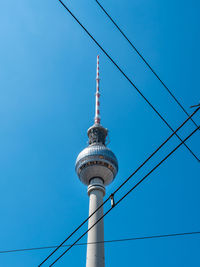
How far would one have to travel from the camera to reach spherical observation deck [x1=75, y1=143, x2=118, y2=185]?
67.4m

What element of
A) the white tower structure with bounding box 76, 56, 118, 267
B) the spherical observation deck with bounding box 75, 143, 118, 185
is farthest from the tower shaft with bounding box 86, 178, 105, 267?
the spherical observation deck with bounding box 75, 143, 118, 185

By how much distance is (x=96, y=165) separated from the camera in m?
67.4

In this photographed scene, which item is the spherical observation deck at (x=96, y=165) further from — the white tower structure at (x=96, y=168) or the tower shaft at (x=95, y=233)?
the tower shaft at (x=95, y=233)

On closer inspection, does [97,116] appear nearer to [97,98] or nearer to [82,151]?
[97,98]

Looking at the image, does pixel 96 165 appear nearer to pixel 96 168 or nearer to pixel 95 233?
pixel 96 168

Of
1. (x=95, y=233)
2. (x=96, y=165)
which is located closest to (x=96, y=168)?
(x=96, y=165)

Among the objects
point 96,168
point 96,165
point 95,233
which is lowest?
point 95,233

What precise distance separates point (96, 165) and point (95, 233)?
14.3 meters

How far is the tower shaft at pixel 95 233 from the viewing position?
5393 cm

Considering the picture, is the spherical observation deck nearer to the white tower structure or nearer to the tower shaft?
the white tower structure

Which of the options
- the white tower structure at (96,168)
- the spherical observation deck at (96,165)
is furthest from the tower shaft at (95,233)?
the spherical observation deck at (96,165)

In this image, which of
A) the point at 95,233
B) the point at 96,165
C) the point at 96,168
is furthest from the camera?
the point at 96,165

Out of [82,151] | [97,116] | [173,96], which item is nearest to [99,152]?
[82,151]

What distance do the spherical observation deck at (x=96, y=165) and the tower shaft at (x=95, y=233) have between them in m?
1.85
